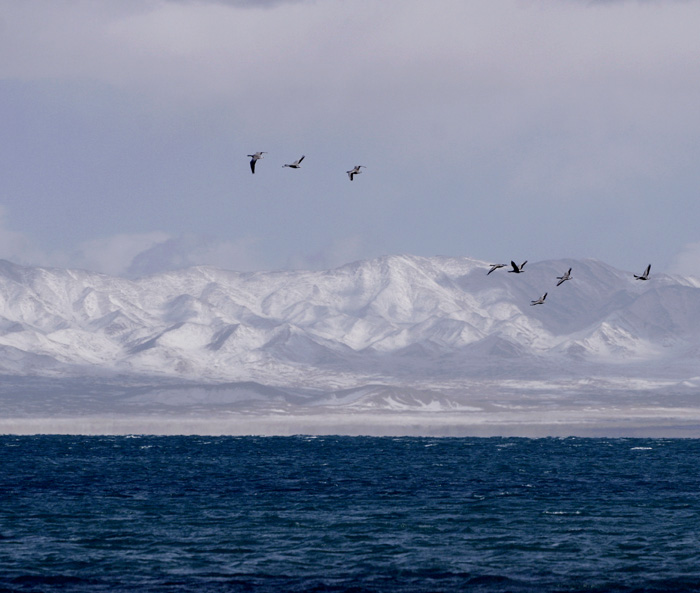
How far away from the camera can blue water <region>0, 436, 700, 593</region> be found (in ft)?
171

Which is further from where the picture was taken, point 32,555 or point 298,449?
point 298,449

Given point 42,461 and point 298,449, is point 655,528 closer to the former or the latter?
point 42,461

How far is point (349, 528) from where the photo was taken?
68250 millimetres

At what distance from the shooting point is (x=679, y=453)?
163 meters

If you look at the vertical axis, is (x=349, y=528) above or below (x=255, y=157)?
below

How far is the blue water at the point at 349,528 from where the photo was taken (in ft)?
171

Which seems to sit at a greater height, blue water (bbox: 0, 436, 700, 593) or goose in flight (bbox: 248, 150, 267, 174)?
goose in flight (bbox: 248, 150, 267, 174)

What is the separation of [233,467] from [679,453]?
6510 cm

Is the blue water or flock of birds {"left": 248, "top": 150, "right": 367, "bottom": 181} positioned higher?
flock of birds {"left": 248, "top": 150, "right": 367, "bottom": 181}

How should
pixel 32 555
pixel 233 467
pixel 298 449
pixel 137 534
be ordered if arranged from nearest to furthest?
1. pixel 32 555
2. pixel 137 534
3. pixel 233 467
4. pixel 298 449

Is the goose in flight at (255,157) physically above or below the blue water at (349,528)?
above

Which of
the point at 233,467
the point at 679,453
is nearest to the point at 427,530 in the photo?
the point at 233,467

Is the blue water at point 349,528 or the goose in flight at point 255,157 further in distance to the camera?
the goose in flight at point 255,157

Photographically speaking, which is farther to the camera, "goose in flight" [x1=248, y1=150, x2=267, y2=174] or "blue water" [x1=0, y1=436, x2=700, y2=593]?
"goose in flight" [x1=248, y1=150, x2=267, y2=174]
